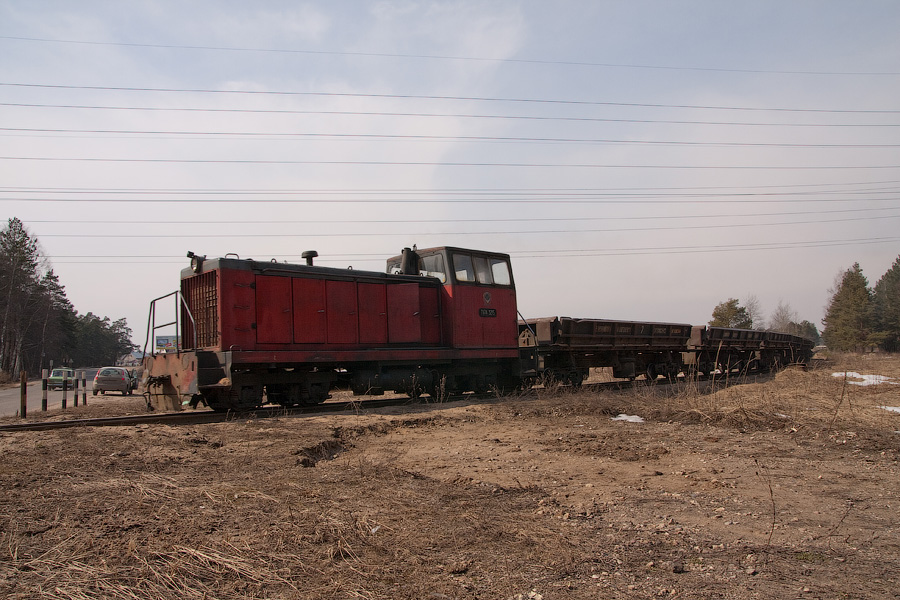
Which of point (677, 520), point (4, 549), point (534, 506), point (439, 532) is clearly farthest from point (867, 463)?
point (4, 549)

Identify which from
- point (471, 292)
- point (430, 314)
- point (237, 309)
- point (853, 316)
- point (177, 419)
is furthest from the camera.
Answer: point (853, 316)

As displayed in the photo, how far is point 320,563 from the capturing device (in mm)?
3062

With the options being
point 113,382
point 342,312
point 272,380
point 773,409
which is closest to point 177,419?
point 272,380

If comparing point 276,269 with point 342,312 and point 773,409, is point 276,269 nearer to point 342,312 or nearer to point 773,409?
point 342,312

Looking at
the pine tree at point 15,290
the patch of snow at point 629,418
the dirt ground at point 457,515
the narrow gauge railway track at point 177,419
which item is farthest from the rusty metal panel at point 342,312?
the pine tree at point 15,290

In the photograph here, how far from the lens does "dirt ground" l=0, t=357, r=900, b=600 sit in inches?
112

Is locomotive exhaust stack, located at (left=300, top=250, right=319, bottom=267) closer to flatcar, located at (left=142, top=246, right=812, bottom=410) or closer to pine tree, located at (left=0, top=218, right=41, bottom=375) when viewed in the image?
flatcar, located at (left=142, top=246, right=812, bottom=410)

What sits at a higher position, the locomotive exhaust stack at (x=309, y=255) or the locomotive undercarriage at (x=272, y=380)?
the locomotive exhaust stack at (x=309, y=255)

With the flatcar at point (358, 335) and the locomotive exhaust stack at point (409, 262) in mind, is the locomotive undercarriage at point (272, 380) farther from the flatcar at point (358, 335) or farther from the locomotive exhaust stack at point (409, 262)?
the locomotive exhaust stack at point (409, 262)

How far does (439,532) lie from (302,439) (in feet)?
14.0

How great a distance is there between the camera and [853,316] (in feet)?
213

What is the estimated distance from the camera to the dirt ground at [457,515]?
285 cm

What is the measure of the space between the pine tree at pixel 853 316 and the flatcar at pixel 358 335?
6162 cm

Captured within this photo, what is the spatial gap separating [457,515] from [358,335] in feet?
28.1
